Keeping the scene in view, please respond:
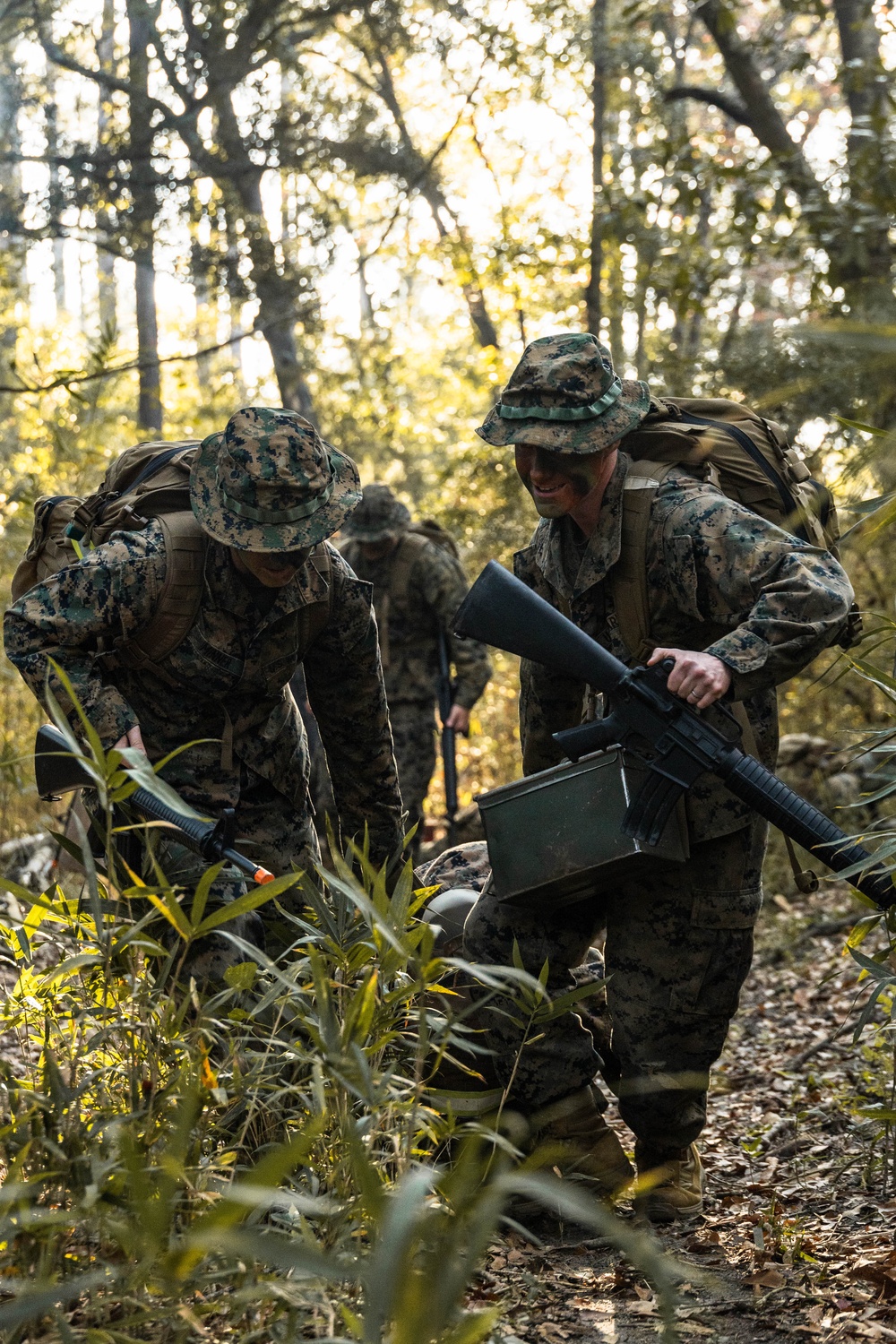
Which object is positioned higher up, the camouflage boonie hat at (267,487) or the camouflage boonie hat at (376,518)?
the camouflage boonie hat at (376,518)

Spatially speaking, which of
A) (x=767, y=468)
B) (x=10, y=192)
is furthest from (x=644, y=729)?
(x=10, y=192)

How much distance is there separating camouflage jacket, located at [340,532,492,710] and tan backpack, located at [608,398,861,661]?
4095 mm

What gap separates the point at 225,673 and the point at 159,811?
764 millimetres

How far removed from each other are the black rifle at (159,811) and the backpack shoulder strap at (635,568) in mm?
1178

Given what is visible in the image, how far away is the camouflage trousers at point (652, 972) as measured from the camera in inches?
143

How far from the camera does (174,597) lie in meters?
3.76

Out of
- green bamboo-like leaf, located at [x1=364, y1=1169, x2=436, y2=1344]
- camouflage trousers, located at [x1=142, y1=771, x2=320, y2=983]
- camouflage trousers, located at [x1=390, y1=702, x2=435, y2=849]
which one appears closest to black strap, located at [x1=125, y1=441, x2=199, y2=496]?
camouflage trousers, located at [x1=142, y1=771, x2=320, y2=983]

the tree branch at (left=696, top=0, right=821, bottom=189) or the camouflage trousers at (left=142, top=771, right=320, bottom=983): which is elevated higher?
the tree branch at (left=696, top=0, right=821, bottom=189)

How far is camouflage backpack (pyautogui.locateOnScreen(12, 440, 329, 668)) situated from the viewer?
12.4 ft

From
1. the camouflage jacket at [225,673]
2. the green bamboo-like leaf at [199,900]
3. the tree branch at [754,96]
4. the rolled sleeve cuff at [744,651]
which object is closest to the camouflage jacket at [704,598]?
the rolled sleeve cuff at [744,651]

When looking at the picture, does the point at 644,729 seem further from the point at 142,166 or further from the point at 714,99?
the point at 142,166

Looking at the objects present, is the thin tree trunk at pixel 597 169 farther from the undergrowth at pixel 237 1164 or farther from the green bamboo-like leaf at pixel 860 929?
the undergrowth at pixel 237 1164

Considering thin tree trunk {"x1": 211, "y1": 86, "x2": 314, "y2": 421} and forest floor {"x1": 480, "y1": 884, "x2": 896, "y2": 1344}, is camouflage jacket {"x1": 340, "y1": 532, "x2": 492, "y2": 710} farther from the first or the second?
thin tree trunk {"x1": 211, "y1": 86, "x2": 314, "y2": 421}

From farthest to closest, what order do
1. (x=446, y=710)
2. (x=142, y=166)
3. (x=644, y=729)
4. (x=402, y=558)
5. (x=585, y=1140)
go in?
(x=142, y=166), (x=446, y=710), (x=402, y=558), (x=585, y=1140), (x=644, y=729)
